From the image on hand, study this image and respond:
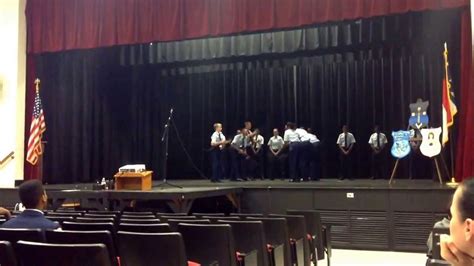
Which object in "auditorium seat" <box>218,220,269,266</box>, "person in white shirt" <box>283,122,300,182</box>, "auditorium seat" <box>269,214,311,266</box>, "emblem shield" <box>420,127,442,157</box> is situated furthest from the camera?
"person in white shirt" <box>283,122,300,182</box>

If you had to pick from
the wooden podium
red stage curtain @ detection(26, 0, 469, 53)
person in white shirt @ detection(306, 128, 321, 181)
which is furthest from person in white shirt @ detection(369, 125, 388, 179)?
the wooden podium

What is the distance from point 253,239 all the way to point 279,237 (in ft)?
1.59

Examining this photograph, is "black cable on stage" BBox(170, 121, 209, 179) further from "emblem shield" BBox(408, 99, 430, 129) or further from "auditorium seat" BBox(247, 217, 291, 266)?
"auditorium seat" BBox(247, 217, 291, 266)

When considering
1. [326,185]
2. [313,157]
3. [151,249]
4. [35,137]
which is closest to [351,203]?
[326,185]

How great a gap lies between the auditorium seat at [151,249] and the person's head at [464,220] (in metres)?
2.06

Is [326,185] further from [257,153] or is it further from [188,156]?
[188,156]

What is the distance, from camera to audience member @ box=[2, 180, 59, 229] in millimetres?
3627

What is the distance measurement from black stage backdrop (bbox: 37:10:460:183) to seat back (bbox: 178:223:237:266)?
763cm

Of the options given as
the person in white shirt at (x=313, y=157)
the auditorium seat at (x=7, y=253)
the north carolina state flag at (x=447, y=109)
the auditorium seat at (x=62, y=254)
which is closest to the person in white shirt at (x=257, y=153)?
the person in white shirt at (x=313, y=157)

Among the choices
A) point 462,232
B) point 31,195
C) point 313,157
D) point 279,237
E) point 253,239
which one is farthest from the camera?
point 313,157

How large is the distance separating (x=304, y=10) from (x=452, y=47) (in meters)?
2.86

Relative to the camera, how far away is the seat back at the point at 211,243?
363cm

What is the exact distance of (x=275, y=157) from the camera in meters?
11.8

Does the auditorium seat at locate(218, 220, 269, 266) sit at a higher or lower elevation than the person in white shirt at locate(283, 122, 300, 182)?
lower
